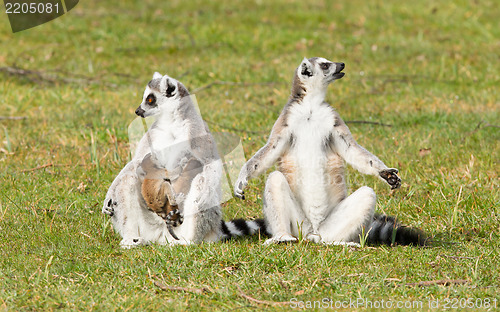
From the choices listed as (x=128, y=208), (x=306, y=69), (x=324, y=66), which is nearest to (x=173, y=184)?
(x=128, y=208)

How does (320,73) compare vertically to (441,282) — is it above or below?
above

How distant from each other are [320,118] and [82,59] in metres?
7.70

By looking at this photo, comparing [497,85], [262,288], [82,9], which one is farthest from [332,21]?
[262,288]

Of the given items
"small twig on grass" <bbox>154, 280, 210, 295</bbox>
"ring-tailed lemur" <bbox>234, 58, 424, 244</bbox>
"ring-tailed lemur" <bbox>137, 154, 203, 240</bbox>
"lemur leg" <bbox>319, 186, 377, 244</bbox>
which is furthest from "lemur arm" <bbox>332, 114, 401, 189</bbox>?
"small twig on grass" <bbox>154, 280, 210, 295</bbox>

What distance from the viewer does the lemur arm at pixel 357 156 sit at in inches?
193

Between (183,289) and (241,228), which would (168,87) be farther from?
(183,289)

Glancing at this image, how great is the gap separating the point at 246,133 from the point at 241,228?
9.99ft

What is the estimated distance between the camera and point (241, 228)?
5414 mm

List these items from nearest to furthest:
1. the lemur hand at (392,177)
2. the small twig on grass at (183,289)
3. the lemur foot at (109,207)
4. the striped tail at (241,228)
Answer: the small twig on grass at (183,289) → the lemur hand at (392,177) → the lemur foot at (109,207) → the striped tail at (241,228)

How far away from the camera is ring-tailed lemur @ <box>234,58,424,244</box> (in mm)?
5051

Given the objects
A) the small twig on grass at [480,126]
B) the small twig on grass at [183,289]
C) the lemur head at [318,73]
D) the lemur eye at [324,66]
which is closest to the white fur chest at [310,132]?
the lemur head at [318,73]

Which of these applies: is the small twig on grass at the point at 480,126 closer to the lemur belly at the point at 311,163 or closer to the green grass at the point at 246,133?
the green grass at the point at 246,133

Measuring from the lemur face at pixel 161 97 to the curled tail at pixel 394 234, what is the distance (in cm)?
193

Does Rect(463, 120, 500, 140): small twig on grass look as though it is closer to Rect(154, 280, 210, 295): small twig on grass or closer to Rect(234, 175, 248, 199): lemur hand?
Rect(234, 175, 248, 199): lemur hand
